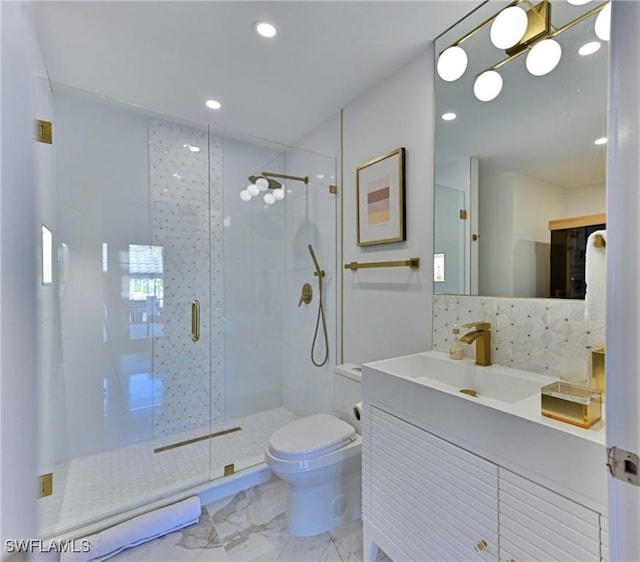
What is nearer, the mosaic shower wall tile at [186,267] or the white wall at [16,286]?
the white wall at [16,286]

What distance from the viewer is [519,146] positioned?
1.43 m

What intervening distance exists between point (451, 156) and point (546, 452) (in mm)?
1357

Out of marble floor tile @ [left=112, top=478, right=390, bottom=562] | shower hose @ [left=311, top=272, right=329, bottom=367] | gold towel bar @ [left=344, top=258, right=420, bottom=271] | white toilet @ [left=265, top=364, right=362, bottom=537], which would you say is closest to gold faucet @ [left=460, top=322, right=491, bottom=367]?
gold towel bar @ [left=344, top=258, right=420, bottom=271]

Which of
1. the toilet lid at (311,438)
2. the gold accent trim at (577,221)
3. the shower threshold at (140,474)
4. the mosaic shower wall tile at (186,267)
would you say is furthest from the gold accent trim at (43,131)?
the gold accent trim at (577,221)

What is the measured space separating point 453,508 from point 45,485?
2013 mm

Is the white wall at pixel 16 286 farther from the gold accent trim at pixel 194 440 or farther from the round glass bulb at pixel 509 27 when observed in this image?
the round glass bulb at pixel 509 27

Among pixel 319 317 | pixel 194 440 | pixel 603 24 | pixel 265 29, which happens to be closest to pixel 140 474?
pixel 194 440

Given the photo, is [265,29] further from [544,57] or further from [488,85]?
[544,57]

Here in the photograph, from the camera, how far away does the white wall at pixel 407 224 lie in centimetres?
175

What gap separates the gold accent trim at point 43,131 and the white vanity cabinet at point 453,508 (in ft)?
6.94

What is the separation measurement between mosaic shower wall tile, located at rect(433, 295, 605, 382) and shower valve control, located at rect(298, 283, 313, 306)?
51.3 inches

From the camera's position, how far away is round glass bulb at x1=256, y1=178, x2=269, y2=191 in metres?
2.89

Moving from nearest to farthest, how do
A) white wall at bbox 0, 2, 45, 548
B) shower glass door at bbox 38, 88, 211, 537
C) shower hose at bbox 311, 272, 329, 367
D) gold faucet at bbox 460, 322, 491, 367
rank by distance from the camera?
white wall at bbox 0, 2, 45, 548 → gold faucet at bbox 460, 322, 491, 367 → shower glass door at bbox 38, 88, 211, 537 → shower hose at bbox 311, 272, 329, 367

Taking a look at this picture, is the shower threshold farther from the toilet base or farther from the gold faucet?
the gold faucet
